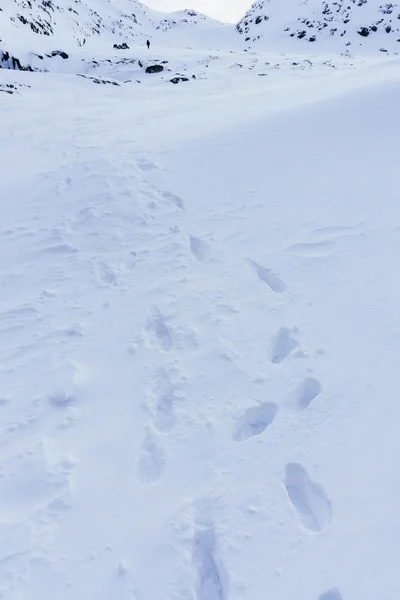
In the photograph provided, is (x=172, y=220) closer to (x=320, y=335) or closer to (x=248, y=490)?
(x=320, y=335)

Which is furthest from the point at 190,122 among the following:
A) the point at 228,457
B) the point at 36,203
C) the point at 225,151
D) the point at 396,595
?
the point at 396,595

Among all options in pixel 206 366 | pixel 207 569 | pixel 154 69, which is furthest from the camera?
pixel 154 69

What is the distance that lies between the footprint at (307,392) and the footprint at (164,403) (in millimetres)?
1027

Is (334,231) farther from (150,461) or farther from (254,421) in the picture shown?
(150,461)

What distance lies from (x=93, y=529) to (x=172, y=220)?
427 cm

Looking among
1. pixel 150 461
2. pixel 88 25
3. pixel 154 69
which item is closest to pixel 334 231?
pixel 150 461

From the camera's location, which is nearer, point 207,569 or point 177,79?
point 207,569

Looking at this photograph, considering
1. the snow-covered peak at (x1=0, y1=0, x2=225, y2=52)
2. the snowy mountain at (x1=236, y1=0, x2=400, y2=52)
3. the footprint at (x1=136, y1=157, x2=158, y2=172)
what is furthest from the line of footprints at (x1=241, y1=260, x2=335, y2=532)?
the snowy mountain at (x1=236, y1=0, x2=400, y2=52)

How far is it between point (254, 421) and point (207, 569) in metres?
1.16

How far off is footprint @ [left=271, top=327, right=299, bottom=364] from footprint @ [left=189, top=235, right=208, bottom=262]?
1.62 meters

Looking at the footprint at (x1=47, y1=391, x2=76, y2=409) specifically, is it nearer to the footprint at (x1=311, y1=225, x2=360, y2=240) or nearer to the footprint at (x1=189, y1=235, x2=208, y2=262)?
the footprint at (x1=189, y1=235, x2=208, y2=262)

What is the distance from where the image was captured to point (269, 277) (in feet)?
16.8

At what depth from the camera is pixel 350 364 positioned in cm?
389

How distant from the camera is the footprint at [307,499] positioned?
9.49 feet
